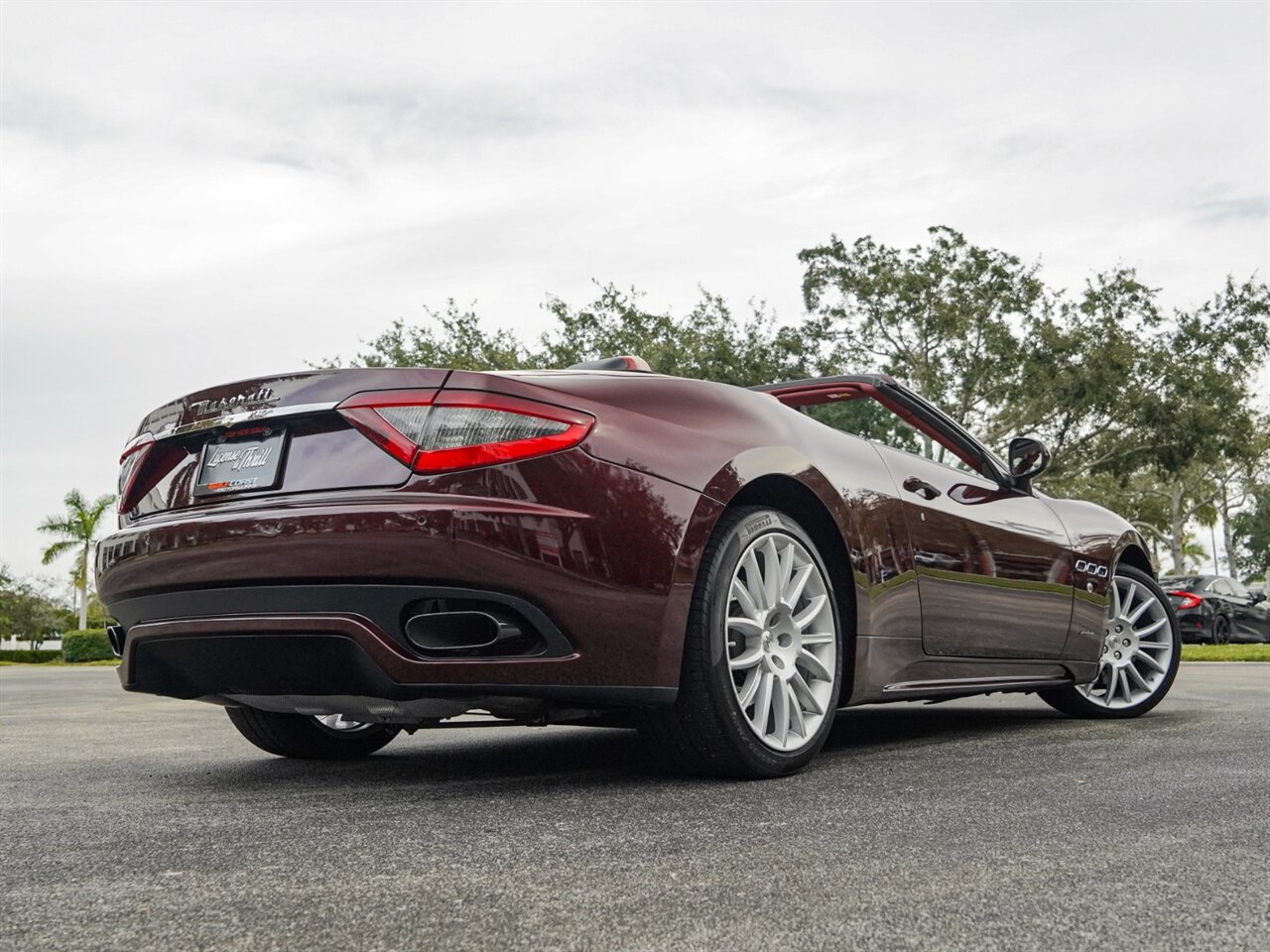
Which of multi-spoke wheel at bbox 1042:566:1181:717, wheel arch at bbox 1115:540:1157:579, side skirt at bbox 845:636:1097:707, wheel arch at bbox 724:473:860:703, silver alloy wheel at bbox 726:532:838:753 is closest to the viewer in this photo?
silver alloy wheel at bbox 726:532:838:753

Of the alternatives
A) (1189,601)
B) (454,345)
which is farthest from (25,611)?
(1189,601)

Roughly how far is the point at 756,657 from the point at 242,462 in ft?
5.10

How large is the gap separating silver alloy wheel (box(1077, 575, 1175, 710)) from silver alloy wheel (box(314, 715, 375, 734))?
3392 millimetres

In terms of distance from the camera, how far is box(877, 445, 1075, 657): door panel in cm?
458

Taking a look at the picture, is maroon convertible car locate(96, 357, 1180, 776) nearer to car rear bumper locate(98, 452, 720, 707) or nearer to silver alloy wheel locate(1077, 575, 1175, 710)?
car rear bumper locate(98, 452, 720, 707)

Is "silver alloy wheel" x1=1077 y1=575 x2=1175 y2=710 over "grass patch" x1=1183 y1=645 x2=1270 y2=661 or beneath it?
over

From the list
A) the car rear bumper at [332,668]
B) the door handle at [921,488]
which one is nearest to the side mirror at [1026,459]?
the door handle at [921,488]

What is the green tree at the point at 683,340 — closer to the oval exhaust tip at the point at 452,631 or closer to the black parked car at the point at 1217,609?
the black parked car at the point at 1217,609

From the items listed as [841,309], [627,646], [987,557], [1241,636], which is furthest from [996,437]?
[627,646]

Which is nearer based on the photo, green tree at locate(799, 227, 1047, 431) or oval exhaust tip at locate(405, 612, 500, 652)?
oval exhaust tip at locate(405, 612, 500, 652)

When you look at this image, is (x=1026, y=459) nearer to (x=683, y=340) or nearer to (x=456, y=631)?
(x=456, y=631)

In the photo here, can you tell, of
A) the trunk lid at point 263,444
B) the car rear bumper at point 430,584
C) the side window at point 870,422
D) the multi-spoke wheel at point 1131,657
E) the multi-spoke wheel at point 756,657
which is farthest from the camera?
the multi-spoke wheel at point 1131,657

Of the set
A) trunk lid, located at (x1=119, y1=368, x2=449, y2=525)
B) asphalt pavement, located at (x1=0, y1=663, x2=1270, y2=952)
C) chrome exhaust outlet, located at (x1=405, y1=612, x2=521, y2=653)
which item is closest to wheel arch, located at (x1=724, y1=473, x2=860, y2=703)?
asphalt pavement, located at (x1=0, y1=663, x2=1270, y2=952)

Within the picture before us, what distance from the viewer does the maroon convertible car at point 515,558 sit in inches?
126
